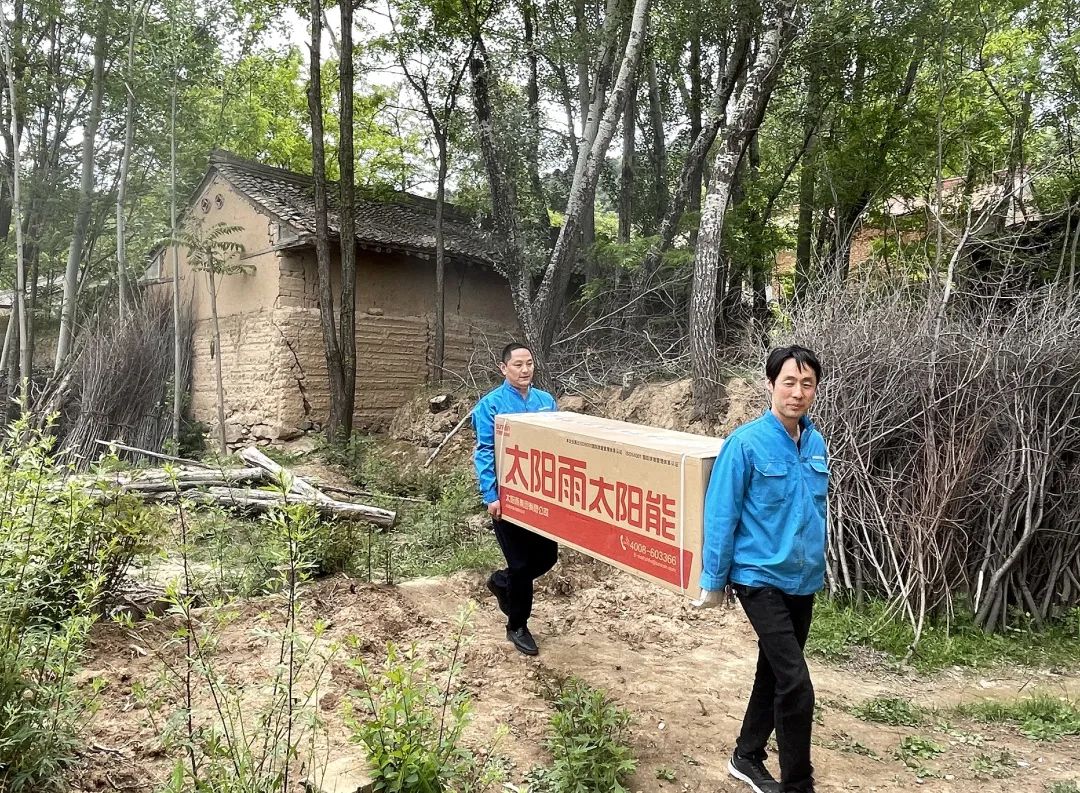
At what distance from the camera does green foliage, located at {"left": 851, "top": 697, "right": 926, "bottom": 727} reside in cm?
351

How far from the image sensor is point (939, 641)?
463cm

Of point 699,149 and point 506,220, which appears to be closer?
point 506,220

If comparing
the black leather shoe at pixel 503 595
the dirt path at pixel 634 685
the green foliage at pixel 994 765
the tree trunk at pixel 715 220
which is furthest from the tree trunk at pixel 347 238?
the green foliage at pixel 994 765

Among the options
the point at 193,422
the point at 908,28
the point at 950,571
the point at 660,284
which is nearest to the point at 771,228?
the point at 660,284

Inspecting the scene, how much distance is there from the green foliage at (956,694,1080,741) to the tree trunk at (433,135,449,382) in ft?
30.5

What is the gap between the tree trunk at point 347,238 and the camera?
10242 millimetres

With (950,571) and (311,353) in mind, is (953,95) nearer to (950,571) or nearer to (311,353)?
(950,571)

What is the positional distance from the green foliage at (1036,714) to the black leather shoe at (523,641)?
2294mm

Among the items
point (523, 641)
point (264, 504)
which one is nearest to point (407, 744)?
point (523, 641)

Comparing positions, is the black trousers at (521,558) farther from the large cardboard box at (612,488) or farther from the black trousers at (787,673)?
the black trousers at (787,673)

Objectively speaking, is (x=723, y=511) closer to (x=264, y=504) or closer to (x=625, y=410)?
(x=264, y=504)

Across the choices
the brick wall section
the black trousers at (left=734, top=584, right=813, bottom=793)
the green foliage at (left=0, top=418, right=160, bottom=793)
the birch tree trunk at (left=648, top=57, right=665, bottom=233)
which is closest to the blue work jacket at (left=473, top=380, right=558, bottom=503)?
the black trousers at (left=734, top=584, right=813, bottom=793)

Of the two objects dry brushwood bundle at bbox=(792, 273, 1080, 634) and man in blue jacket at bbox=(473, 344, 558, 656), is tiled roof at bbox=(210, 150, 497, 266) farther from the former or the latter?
man in blue jacket at bbox=(473, 344, 558, 656)

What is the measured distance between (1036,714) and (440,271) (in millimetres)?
9721
